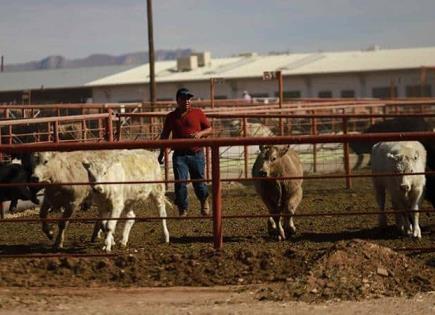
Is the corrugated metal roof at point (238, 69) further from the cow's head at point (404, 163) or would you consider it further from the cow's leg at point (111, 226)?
the cow's leg at point (111, 226)

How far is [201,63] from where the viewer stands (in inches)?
2454

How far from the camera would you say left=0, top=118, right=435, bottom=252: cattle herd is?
431 inches

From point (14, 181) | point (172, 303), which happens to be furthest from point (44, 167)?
point (172, 303)

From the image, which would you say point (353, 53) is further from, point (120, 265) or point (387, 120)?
point (120, 265)

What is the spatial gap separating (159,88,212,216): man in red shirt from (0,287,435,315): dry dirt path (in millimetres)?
4373

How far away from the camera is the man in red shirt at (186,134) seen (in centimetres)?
1286

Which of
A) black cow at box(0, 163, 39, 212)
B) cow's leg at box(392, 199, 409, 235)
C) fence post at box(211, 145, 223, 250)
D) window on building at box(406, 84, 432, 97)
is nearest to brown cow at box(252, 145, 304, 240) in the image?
cow's leg at box(392, 199, 409, 235)

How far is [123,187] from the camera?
11109mm

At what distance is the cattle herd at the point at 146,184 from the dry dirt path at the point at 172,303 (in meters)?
2.25

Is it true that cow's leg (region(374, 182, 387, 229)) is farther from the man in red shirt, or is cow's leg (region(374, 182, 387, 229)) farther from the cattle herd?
the man in red shirt

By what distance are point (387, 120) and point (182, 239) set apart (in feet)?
41.5

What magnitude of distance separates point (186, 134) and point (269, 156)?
5.52ft

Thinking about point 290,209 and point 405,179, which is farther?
point 290,209

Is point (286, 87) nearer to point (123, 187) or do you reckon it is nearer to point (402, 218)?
point (402, 218)
